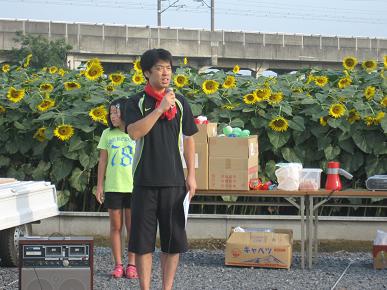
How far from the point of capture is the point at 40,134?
9.84 m

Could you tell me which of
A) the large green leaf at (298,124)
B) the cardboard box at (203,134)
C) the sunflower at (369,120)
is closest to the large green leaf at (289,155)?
the large green leaf at (298,124)

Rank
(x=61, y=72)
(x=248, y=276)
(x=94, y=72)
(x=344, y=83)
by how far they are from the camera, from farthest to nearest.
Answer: (x=61, y=72)
(x=94, y=72)
(x=344, y=83)
(x=248, y=276)

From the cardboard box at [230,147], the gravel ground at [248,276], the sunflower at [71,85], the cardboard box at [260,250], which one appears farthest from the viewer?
the sunflower at [71,85]

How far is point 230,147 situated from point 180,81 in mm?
2366

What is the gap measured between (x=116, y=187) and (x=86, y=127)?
241cm

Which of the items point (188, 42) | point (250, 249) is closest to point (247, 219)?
point (250, 249)

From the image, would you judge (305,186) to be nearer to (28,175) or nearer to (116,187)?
(116,187)

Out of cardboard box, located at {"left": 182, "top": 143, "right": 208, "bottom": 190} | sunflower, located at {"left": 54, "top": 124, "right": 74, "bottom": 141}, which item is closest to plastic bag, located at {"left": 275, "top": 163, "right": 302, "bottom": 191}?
cardboard box, located at {"left": 182, "top": 143, "right": 208, "bottom": 190}

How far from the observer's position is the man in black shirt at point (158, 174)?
5.57 meters

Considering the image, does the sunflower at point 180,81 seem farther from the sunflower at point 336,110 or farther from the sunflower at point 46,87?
the sunflower at point 336,110

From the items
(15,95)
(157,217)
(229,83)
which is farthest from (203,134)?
(15,95)

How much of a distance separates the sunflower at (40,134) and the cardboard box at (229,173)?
8.47 feet

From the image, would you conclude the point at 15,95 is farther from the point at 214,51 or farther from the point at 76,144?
the point at 214,51

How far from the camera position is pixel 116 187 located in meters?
7.40
